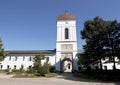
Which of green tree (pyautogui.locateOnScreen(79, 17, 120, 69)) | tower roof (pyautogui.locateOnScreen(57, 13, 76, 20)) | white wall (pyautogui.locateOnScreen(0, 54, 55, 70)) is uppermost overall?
tower roof (pyautogui.locateOnScreen(57, 13, 76, 20))

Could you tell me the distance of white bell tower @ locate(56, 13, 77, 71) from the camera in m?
46.3

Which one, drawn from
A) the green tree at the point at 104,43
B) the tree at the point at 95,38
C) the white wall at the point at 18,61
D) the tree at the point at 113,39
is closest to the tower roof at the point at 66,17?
the white wall at the point at 18,61

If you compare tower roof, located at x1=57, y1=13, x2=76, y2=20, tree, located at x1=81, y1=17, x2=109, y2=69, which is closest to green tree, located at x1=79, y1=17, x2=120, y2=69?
tree, located at x1=81, y1=17, x2=109, y2=69

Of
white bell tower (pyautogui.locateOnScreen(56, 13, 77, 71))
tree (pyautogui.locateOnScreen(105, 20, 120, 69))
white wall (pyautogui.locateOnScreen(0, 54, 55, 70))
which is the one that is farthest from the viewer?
white wall (pyautogui.locateOnScreen(0, 54, 55, 70))

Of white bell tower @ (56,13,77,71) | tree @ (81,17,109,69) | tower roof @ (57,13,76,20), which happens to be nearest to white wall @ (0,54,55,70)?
white bell tower @ (56,13,77,71)

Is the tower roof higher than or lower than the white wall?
higher

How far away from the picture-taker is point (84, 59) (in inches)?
1203

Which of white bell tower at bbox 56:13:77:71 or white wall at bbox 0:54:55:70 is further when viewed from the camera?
white wall at bbox 0:54:55:70

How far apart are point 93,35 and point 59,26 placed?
67.5 feet

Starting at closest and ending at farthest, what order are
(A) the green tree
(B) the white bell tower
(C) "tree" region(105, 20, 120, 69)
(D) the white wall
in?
1. (A) the green tree
2. (C) "tree" region(105, 20, 120, 69)
3. (B) the white bell tower
4. (D) the white wall

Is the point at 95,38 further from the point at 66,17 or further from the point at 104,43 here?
the point at 66,17

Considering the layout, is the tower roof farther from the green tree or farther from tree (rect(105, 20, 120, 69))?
tree (rect(105, 20, 120, 69))

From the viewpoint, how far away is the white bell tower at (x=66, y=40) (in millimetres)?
46344

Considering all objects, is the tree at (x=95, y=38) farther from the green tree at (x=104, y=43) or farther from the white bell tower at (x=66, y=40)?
the white bell tower at (x=66, y=40)
